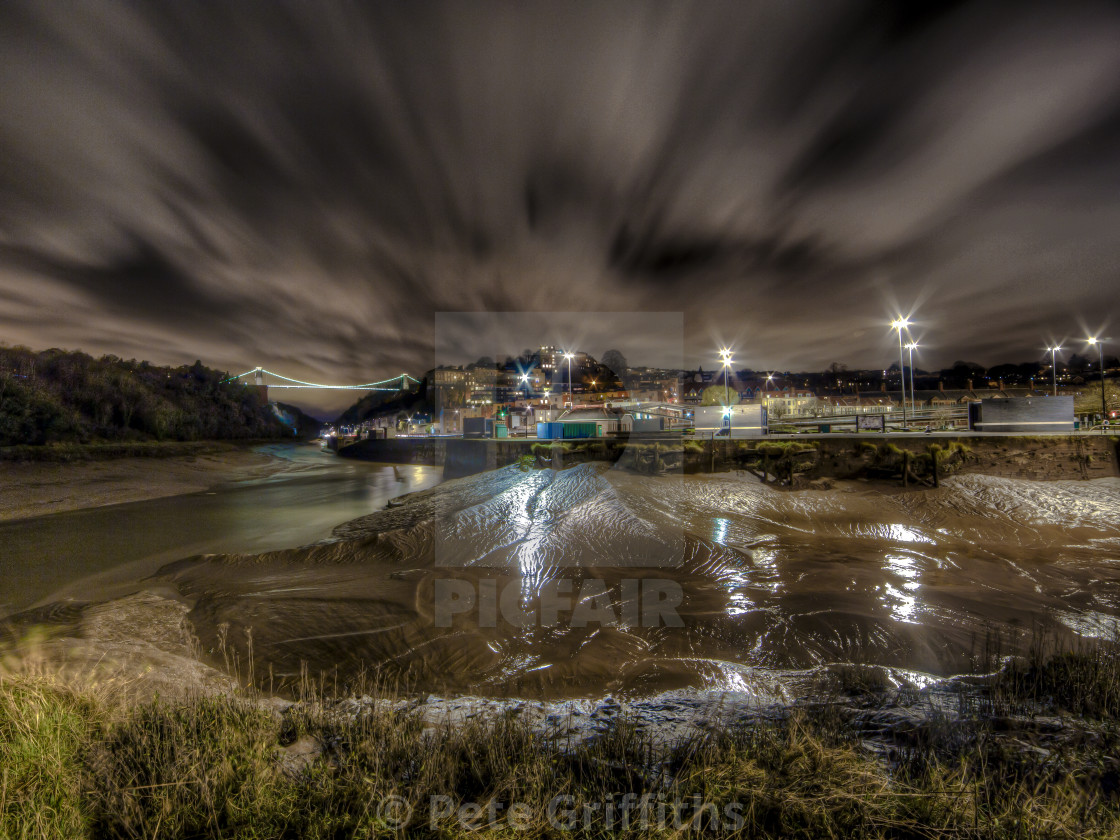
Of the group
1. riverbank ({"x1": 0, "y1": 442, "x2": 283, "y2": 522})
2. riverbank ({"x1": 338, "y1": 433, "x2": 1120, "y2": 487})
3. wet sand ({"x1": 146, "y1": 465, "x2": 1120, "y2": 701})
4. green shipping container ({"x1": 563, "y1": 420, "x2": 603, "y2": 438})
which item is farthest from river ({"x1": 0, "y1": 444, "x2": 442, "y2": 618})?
riverbank ({"x1": 338, "y1": 433, "x2": 1120, "y2": 487})

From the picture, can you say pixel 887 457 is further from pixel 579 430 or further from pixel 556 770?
pixel 556 770

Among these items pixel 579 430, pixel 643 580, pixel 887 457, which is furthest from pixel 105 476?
pixel 887 457

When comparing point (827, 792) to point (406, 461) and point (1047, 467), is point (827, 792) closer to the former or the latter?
point (1047, 467)

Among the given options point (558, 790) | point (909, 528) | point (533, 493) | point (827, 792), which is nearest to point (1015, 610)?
point (909, 528)

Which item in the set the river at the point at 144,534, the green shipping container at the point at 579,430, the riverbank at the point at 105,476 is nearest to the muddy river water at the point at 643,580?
the river at the point at 144,534

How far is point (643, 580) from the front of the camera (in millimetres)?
7512

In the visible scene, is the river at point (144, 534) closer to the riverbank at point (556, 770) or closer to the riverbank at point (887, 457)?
the riverbank at point (556, 770)

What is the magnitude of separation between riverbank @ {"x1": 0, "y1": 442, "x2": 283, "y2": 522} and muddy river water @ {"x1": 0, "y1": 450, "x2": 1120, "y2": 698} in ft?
22.5

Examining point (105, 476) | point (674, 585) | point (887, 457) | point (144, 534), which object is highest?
point (887, 457)

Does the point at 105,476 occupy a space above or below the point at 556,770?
below

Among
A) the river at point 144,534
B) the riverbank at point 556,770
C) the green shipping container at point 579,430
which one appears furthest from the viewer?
the green shipping container at point 579,430

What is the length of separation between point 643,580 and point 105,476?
30.6m

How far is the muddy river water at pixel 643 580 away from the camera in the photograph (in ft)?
17.3

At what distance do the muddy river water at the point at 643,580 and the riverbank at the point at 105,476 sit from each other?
22.5 feet
